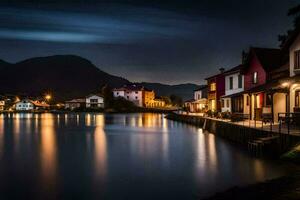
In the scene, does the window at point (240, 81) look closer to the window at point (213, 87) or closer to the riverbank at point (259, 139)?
the riverbank at point (259, 139)

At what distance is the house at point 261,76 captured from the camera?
116ft

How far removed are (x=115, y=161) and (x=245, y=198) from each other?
15.8 metres

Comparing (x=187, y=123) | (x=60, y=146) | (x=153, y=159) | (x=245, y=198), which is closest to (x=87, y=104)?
(x=187, y=123)

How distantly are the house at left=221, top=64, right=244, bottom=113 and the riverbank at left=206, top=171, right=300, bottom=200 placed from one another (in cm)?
3078

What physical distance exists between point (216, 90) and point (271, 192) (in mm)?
48215

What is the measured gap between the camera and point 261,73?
130 feet

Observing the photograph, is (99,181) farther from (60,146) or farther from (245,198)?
(60,146)

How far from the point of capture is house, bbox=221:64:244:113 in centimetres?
4662

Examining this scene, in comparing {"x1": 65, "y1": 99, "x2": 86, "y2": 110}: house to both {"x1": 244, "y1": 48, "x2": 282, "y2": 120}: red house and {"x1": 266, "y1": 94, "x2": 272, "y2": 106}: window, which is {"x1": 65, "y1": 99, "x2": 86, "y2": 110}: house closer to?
{"x1": 244, "y1": 48, "x2": 282, "y2": 120}: red house

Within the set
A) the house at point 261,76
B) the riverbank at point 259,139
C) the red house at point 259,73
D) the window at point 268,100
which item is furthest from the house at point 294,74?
the red house at point 259,73

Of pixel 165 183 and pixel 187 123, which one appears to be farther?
pixel 187 123

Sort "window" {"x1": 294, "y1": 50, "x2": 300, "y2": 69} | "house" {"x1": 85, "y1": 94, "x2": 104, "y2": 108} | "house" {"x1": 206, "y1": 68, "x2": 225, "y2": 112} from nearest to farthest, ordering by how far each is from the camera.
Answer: "window" {"x1": 294, "y1": 50, "x2": 300, "y2": 69} < "house" {"x1": 206, "y1": 68, "x2": 225, "y2": 112} < "house" {"x1": 85, "y1": 94, "x2": 104, "y2": 108}

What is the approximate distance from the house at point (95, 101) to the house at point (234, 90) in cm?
11788

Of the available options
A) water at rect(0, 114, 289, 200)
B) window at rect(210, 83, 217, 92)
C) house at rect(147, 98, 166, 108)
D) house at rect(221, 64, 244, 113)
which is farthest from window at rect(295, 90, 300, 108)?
house at rect(147, 98, 166, 108)
